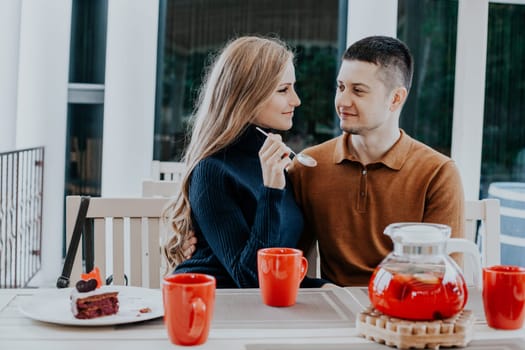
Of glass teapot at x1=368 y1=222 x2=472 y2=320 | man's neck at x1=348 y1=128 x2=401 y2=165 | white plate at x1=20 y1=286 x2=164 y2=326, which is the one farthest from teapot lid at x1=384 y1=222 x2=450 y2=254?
man's neck at x1=348 y1=128 x2=401 y2=165

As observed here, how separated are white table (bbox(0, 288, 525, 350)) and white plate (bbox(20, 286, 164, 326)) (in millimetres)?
14

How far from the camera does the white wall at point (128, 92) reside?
3.84 meters

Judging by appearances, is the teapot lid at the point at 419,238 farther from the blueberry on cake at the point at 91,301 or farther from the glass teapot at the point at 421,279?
the blueberry on cake at the point at 91,301

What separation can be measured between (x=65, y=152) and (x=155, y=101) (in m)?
0.59

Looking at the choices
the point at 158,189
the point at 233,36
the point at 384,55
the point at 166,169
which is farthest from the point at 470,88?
the point at 158,189

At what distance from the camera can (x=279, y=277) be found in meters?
1.36

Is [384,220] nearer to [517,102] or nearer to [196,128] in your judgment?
[196,128]

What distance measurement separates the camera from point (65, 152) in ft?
13.0

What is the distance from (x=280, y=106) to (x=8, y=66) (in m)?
2.32

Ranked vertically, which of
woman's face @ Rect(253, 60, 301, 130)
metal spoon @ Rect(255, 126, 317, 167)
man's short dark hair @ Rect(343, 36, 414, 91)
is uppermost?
man's short dark hair @ Rect(343, 36, 414, 91)

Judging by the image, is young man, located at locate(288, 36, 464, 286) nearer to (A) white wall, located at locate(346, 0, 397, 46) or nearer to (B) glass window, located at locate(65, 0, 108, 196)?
(A) white wall, located at locate(346, 0, 397, 46)

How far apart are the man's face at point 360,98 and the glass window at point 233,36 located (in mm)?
2193

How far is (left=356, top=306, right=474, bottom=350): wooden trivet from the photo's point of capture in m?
1.13

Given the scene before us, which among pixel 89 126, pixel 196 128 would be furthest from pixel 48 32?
pixel 196 128
